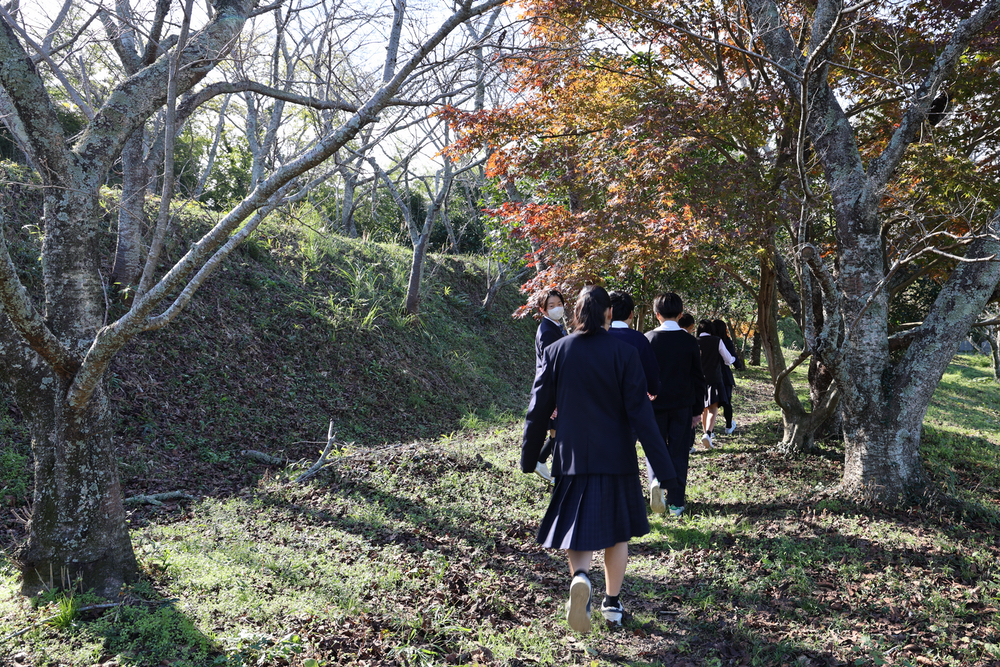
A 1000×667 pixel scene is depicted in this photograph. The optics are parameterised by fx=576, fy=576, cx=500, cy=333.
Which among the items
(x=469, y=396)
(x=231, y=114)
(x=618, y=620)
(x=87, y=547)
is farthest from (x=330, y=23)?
(x=231, y=114)

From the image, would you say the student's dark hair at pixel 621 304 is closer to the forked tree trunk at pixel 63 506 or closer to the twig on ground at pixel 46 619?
the forked tree trunk at pixel 63 506

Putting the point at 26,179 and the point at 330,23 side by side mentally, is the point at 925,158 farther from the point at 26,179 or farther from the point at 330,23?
the point at 26,179

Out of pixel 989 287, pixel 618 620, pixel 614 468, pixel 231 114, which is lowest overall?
pixel 618 620

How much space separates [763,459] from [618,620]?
4.11 metres

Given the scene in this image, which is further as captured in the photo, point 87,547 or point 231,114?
point 231,114

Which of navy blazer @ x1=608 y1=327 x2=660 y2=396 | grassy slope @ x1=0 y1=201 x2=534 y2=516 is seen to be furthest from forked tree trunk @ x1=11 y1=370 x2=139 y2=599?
navy blazer @ x1=608 y1=327 x2=660 y2=396

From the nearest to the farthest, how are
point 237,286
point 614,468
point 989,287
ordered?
point 614,468 < point 989,287 < point 237,286

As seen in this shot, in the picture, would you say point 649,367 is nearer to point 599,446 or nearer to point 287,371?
point 599,446

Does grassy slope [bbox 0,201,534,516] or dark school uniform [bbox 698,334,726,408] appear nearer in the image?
grassy slope [bbox 0,201,534,516]

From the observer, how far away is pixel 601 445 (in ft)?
10.6

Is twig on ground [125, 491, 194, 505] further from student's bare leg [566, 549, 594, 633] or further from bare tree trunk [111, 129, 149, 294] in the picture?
student's bare leg [566, 549, 594, 633]

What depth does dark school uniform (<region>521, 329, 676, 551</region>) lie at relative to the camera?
3.21 meters

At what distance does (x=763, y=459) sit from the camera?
6.73 metres

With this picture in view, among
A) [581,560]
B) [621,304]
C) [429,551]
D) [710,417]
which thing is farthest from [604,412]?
[710,417]
